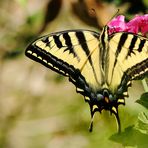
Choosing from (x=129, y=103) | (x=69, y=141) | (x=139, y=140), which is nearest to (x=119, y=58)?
(x=139, y=140)

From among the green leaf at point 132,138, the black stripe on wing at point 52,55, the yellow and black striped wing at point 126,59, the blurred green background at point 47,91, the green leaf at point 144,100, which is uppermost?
the blurred green background at point 47,91

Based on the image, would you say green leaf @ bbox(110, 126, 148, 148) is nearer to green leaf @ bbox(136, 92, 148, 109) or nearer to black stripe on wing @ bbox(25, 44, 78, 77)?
green leaf @ bbox(136, 92, 148, 109)

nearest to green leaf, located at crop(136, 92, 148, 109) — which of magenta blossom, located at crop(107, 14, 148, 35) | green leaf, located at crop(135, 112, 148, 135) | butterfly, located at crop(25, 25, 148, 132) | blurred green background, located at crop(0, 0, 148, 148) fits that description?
green leaf, located at crop(135, 112, 148, 135)

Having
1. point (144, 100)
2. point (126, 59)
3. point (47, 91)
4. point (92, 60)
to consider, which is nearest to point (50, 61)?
point (92, 60)

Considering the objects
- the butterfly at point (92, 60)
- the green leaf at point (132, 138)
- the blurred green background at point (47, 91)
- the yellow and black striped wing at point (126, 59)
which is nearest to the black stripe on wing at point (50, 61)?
the butterfly at point (92, 60)

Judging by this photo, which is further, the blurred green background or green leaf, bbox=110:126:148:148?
the blurred green background

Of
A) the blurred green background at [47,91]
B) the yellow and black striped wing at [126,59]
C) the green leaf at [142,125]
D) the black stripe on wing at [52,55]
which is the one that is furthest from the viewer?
the blurred green background at [47,91]

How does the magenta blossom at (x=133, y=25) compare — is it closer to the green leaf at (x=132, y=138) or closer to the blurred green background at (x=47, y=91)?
the green leaf at (x=132, y=138)

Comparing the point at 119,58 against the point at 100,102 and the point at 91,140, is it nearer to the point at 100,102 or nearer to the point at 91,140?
the point at 100,102
